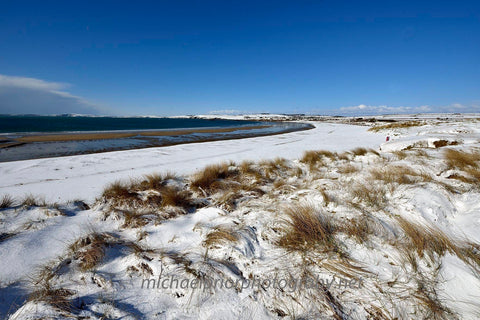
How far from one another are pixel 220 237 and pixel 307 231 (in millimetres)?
1102

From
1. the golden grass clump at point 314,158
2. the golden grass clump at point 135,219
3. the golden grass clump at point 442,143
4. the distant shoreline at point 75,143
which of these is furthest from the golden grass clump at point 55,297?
the golden grass clump at point 442,143

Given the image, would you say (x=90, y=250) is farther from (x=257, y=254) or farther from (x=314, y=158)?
(x=314, y=158)

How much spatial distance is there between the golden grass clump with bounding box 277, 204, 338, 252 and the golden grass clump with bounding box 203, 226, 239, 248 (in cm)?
57

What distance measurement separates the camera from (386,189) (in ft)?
11.1

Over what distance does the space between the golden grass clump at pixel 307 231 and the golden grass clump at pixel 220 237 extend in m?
0.57

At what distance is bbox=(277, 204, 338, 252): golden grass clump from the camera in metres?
2.15

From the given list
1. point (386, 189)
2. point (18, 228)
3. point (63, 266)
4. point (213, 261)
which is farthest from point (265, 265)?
point (18, 228)

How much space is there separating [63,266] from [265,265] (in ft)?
7.40

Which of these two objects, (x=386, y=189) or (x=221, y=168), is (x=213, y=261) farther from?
(x=221, y=168)

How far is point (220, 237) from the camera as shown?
7.93 ft

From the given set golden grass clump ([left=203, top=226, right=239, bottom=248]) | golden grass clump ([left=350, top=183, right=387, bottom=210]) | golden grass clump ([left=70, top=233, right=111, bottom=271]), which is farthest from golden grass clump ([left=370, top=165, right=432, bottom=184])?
golden grass clump ([left=70, top=233, right=111, bottom=271])

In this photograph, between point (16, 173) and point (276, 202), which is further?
point (16, 173)

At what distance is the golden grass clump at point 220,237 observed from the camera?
7.68 ft

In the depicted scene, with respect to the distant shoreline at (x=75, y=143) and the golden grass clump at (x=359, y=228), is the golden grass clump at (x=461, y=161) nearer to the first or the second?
the golden grass clump at (x=359, y=228)
